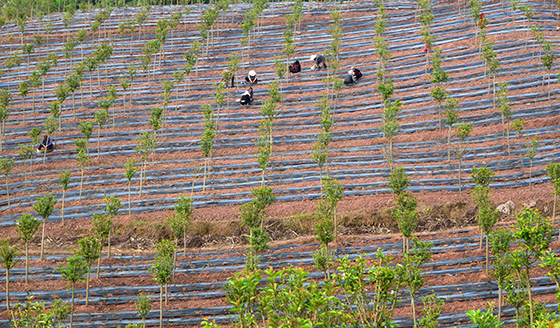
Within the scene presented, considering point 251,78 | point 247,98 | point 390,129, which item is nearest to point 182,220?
point 390,129

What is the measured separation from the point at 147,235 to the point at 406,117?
13201 mm

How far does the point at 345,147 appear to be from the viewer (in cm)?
2494

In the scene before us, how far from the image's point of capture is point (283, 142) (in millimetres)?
25625

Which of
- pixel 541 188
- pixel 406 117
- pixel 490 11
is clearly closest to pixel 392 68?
pixel 406 117

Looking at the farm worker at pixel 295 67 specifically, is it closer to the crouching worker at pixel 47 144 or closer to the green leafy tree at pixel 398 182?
the crouching worker at pixel 47 144

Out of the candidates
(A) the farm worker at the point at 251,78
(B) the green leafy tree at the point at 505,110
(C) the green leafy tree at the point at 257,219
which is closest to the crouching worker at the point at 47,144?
(A) the farm worker at the point at 251,78

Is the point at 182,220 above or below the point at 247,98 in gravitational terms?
below

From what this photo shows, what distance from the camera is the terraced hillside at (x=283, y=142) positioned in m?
18.1

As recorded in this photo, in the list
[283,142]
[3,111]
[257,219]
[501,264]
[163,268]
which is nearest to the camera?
[501,264]

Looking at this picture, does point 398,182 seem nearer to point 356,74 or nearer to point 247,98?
point 247,98

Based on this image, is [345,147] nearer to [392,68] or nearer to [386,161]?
[386,161]

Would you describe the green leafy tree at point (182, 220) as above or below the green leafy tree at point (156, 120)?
below

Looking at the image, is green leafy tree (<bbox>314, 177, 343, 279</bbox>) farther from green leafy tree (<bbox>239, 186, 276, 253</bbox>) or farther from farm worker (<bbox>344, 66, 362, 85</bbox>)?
farm worker (<bbox>344, 66, 362, 85</bbox>)

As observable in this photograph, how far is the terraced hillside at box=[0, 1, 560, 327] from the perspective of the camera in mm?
18078
